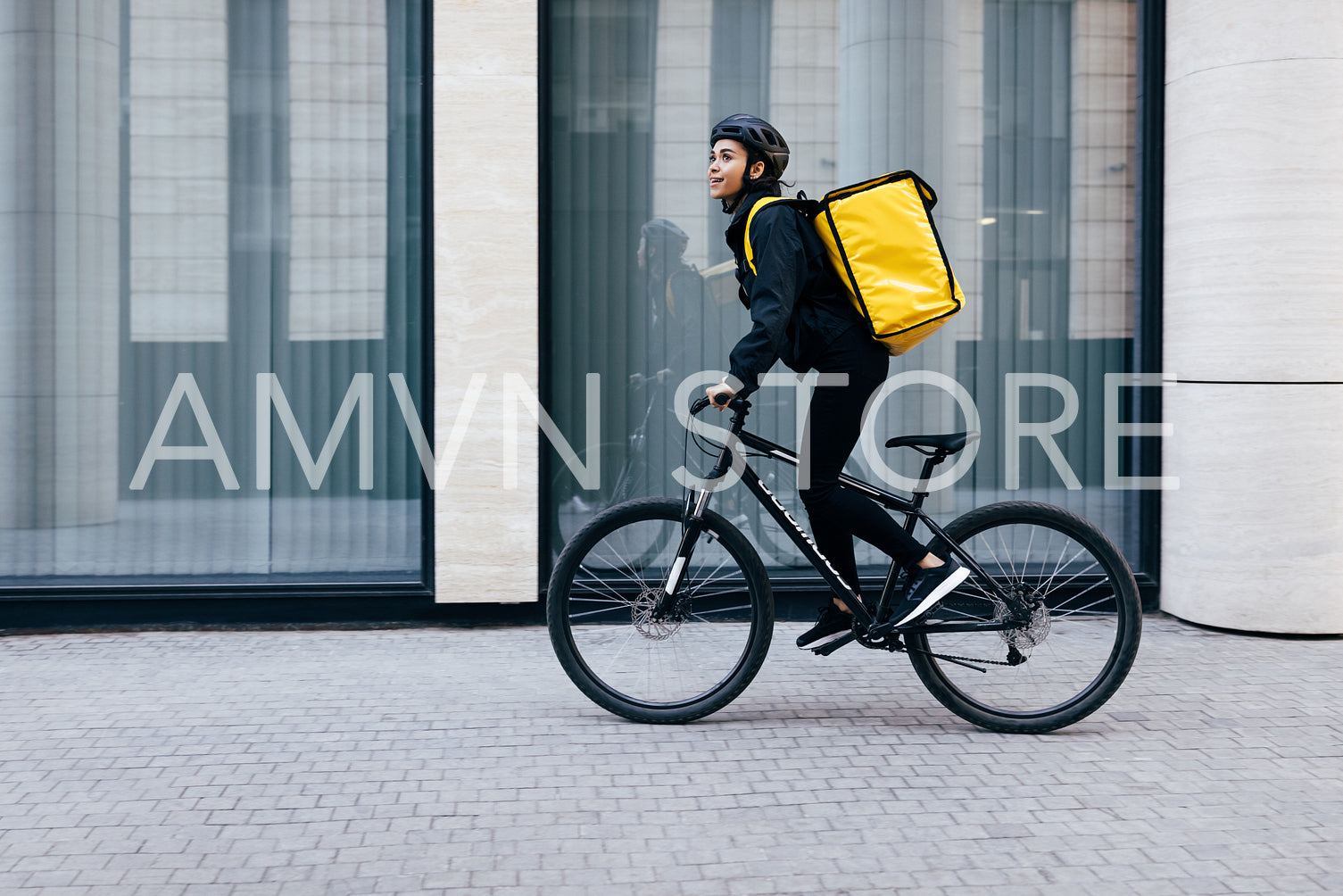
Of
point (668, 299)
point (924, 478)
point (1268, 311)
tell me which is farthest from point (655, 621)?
point (1268, 311)

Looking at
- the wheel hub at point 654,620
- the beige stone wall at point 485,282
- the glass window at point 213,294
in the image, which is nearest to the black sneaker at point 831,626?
the wheel hub at point 654,620

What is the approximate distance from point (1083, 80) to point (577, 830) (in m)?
4.89

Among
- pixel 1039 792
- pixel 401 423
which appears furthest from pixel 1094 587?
pixel 401 423

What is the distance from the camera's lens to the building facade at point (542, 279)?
614cm

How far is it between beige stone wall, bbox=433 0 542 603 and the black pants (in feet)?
6.99

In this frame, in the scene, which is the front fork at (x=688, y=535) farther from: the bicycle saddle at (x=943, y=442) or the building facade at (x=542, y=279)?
the building facade at (x=542, y=279)

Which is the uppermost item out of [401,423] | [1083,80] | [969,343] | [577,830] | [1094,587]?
[1083,80]

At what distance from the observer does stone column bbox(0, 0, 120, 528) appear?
6211mm

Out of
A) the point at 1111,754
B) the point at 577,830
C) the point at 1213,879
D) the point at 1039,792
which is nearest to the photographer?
the point at 1213,879

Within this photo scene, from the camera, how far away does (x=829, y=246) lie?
4395 millimetres

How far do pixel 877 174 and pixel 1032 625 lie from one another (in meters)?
2.89

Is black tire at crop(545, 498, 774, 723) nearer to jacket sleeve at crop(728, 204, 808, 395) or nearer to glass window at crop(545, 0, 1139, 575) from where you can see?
jacket sleeve at crop(728, 204, 808, 395)

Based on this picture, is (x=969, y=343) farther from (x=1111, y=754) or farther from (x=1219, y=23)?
(x=1111, y=754)

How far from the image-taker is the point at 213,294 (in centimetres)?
637
